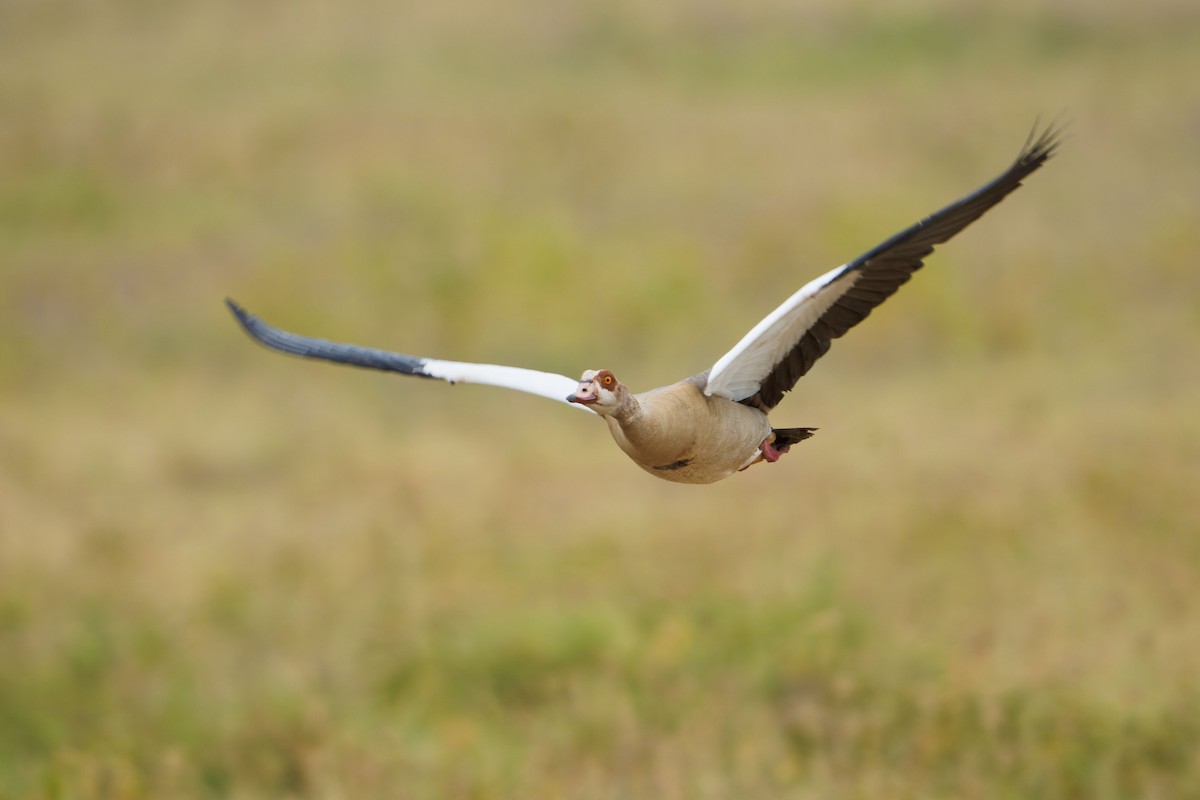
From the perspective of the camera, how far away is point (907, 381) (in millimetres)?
16734

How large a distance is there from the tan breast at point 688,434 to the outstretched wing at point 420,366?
0.63 feet

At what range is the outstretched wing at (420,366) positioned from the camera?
13.7 feet

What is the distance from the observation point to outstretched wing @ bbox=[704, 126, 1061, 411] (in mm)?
4117

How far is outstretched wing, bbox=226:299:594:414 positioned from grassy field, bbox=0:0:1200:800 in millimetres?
5164

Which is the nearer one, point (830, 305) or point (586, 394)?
point (586, 394)

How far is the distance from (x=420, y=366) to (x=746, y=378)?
106 centimetres

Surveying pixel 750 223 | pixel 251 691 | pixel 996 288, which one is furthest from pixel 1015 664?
pixel 750 223

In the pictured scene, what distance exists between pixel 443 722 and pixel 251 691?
1.50 metres

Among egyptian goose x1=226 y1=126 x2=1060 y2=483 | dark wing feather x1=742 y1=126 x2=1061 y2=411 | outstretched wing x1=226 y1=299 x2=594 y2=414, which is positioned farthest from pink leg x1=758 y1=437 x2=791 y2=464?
outstretched wing x1=226 y1=299 x2=594 y2=414

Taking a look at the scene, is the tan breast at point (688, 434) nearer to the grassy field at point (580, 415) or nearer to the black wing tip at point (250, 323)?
the black wing tip at point (250, 323)

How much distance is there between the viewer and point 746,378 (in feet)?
14.7

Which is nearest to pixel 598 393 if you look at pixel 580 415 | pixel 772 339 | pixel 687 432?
pixel 687 432

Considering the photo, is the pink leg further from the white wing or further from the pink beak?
the pink beak

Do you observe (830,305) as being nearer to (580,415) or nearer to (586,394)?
(586,394)
